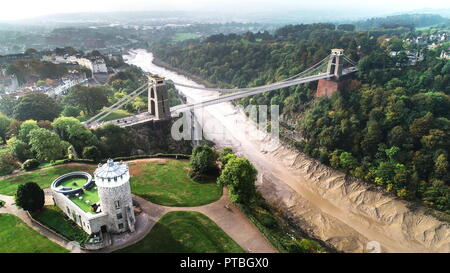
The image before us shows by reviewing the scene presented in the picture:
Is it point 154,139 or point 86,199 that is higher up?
point 86,199

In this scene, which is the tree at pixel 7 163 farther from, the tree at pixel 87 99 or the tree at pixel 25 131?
the tree at pixel 87 99

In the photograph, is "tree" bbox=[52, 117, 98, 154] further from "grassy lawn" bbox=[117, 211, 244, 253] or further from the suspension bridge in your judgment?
"grassy lawn" bbox=[117, 211, 244, 253]

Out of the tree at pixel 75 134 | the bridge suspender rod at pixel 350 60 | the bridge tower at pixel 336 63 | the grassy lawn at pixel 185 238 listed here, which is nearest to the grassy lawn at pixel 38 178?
the tree at pixel 75 134

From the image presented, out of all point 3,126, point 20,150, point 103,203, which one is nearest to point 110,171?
point 103,203

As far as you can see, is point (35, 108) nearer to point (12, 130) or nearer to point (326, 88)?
point (12, 130)

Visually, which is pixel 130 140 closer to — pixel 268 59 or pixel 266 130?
pixel 266 130

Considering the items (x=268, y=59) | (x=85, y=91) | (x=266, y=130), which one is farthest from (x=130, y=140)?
(x=268, y=59)

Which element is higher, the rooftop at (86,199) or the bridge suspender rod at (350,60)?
the bridge suspender rod at (350,60)
